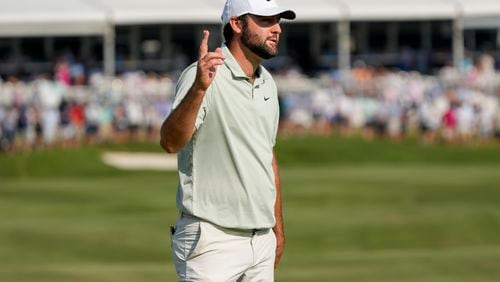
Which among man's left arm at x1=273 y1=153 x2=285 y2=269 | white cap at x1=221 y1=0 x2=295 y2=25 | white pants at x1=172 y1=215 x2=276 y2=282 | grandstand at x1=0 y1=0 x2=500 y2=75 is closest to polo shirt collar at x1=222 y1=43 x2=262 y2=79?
white cap at x1=221 y1=0 x2=295 y2=25

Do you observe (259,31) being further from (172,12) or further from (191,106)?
(172,12)

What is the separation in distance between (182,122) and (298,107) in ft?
106

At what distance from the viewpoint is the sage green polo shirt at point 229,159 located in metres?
6.82

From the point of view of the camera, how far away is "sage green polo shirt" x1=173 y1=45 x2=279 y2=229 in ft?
22.4

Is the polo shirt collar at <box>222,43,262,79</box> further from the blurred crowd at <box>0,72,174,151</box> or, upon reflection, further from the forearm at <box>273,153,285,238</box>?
the blurred crowd at <box>0,72,174,151</box>

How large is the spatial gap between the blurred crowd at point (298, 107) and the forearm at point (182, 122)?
2881cm

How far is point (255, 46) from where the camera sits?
6961mm

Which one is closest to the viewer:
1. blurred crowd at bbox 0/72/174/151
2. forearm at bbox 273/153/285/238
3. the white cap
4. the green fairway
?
the white cap

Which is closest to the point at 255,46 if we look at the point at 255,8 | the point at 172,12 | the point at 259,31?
the point at 259,31

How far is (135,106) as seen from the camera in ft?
123

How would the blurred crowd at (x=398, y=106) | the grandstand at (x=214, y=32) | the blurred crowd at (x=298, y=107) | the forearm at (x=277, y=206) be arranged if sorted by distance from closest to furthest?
the forearm at (x=277, y=206) → the blurred crowd at (x=298, y=107) → the blurred crowd at (x=398, y=106) → the grandstand at (x=214, y=32)

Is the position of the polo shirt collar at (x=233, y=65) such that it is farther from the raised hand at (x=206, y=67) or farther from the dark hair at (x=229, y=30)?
the raised hand at (x=206, y=67)

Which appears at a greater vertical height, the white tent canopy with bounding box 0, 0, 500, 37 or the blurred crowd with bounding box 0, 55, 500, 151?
the white tent canopy with bounding box 0, 0, 500, 37

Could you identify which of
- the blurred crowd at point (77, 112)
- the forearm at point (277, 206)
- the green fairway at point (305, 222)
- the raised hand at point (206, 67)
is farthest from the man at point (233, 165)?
the blurred crowd at point (77, 112)
